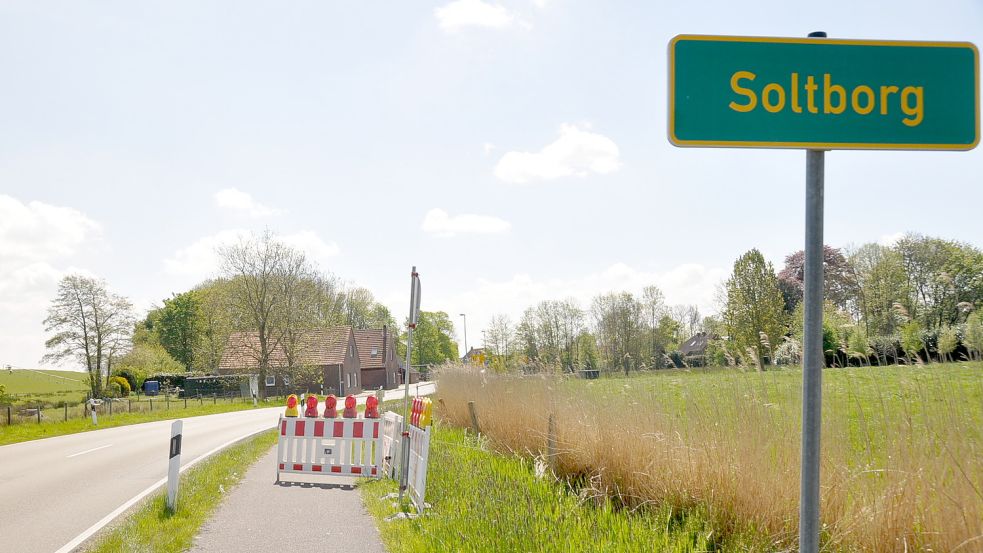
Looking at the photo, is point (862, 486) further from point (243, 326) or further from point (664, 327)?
point (664, 327)

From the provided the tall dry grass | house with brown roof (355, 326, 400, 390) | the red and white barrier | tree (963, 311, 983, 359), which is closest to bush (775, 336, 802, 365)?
the tall dry grass

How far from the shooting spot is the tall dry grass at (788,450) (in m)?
4.50

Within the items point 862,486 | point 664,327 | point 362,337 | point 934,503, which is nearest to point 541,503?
point 862,486

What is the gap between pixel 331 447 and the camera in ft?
37.0

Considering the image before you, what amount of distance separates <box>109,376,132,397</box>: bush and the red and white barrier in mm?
49487

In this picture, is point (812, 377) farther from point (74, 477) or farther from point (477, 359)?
point (477, 359)

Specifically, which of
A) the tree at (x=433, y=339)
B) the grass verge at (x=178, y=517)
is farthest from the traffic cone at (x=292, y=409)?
the tree at (x=433, y=339)

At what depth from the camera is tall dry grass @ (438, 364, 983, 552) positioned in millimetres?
4500

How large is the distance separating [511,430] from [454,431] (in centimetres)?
443

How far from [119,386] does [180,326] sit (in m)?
25.5

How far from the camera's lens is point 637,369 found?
952 centimetres

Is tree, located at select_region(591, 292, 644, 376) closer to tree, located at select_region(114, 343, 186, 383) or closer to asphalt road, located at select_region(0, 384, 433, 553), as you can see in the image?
tree, located at select_region(114, 343, 186, 383)

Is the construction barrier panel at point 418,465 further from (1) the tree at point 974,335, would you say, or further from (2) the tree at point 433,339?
(2) the tree at point 433,339

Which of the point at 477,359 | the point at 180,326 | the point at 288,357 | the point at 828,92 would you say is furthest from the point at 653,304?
the point at 828,92
